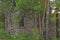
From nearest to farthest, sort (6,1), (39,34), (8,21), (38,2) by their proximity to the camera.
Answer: (38,2) < (39,34) < (6,1) < (8,21)

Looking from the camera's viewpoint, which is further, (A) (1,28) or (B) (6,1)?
(A) (1,28)

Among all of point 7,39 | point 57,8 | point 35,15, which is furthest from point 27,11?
point 7,39

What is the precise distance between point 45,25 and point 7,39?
165cm

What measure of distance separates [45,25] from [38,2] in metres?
0.86

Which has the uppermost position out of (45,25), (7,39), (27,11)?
(27,11)

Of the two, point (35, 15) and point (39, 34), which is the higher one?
point (35, 15)

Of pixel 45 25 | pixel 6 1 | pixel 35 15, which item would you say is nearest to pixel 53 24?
pixel 45 25

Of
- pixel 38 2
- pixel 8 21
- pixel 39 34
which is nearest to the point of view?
pixel 38 2

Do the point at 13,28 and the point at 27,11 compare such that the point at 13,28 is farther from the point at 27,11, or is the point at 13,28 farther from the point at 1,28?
the point at 27,11

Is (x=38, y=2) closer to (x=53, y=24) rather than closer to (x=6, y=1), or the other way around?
(x=53, y=24)

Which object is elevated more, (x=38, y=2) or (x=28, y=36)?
A: (x=38, y=2)

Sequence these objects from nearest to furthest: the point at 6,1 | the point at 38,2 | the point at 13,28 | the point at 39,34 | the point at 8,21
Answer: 1. the point at 38,2
2. the point at 39,34
3. the point at 6,1
4. the point at 13,28
5. the point at 8,21

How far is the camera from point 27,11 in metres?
5.53

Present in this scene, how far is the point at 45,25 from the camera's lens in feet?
18.2
